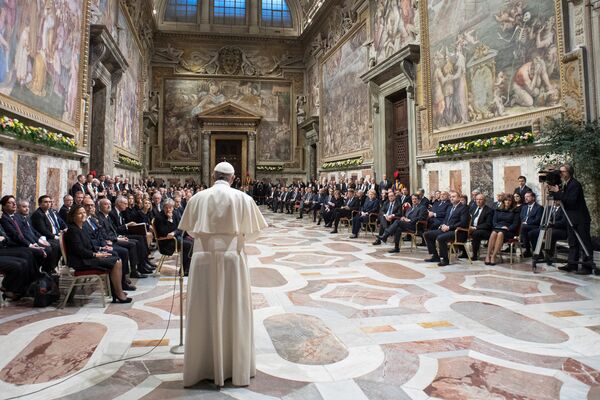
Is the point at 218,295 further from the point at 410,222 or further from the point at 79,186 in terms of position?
the point at 79,186

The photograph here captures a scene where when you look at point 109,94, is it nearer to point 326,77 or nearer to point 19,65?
point 19,65

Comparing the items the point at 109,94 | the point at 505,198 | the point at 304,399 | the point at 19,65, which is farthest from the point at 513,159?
the point at 109,94

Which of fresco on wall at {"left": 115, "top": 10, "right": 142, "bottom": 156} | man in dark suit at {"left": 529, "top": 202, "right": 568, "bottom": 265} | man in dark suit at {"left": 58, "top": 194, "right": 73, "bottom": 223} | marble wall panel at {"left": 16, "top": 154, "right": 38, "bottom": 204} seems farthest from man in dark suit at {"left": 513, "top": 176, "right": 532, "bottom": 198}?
fresco on wall at {"left": 115, "top": 10, "right": 142, "bottom": 156}

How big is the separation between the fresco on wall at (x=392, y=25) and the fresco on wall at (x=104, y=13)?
9782mm

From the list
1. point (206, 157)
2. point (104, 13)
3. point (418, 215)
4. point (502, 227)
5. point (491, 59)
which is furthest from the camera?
point (206, 157)

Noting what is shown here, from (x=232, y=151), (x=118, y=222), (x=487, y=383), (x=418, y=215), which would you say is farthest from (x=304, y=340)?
(x=232, y=151)

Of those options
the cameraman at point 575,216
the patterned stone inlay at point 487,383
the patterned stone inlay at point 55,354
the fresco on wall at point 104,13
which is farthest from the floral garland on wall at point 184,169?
the patterned stone inlay at point 487,383

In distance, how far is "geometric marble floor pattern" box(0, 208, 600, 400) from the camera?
8.16ft

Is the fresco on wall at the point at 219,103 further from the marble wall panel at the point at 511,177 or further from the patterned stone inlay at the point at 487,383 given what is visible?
the patterned stone inlay at the point at 487,383

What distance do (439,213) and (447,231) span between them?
1.25 metres

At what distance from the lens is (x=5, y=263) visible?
4.43m

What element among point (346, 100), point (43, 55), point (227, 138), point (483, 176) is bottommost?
point (483, 176)

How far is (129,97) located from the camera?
54.5 ft

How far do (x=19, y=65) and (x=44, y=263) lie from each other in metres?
4.17
